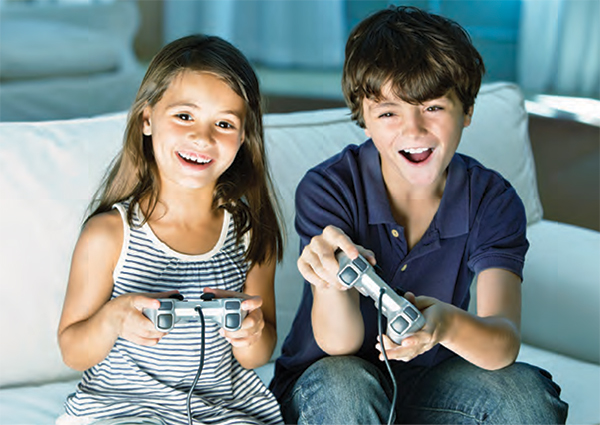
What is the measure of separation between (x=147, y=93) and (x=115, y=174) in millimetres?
143

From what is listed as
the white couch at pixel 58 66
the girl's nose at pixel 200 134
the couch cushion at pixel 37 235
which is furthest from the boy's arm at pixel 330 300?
the white couch at pixel 58 66

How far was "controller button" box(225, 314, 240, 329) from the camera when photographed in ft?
3.39

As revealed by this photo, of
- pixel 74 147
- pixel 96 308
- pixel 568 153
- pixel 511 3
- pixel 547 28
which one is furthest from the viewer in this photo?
pixel 511 3

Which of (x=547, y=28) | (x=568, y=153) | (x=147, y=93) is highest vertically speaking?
(x=147, y=93)

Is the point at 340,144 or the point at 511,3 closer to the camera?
the point at 340,144

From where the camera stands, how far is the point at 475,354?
1.11 meters

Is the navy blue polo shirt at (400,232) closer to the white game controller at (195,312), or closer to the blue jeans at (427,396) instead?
the blue jeans at (427,396)

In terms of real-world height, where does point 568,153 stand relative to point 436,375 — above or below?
below

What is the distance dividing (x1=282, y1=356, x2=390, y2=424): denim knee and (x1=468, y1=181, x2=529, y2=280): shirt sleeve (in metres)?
0.23

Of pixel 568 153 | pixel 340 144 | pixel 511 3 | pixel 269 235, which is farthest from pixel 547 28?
pixel 269 235

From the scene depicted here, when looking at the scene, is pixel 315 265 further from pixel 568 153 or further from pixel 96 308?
pixel 568 153

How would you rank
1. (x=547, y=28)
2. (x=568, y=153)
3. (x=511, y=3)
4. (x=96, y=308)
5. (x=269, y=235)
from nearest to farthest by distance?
1. (x=96, y=308)
2. (x=269, y=235)
3. (x=568, y=153)
4. (x=547, y=28)
5. (x=511, y=3)

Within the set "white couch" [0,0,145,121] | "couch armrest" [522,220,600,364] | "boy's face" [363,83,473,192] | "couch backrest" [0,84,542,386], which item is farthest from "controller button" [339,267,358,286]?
"white couch" [0,0,145,121]

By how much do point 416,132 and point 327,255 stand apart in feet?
0.78
